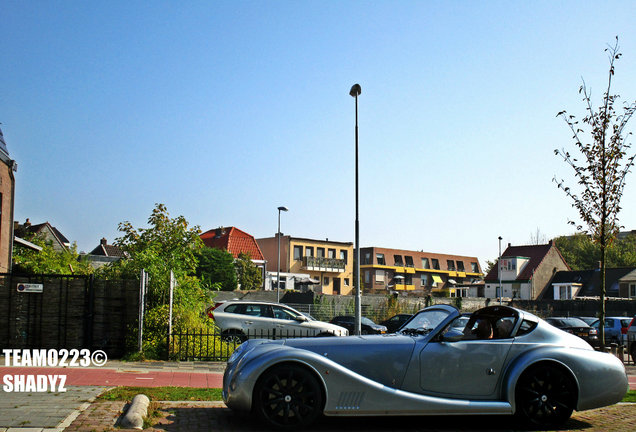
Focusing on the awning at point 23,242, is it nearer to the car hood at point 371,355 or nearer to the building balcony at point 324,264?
the car hood at point 371,355

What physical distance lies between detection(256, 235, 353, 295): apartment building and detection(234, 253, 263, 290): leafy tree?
7.51 metres

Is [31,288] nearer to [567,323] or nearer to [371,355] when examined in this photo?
[371,355]

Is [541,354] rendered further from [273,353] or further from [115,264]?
[115,264]

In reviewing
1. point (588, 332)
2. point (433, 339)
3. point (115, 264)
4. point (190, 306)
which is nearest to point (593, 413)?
point (433, 339)

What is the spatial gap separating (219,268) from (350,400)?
52109 millimetres

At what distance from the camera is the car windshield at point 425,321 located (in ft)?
24.7

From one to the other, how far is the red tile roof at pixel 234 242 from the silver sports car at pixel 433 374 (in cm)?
5938

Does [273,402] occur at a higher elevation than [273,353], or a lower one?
lower

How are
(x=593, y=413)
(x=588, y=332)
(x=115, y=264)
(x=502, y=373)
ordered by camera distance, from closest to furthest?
1. (x=502, y=373)
2. (x=593, y=413)
3. (x=115, y=264)
4. (x=588, y=332)

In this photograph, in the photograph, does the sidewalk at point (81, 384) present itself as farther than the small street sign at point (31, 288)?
No

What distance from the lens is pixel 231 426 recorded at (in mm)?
6887

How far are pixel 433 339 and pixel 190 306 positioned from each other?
1129 centimetres

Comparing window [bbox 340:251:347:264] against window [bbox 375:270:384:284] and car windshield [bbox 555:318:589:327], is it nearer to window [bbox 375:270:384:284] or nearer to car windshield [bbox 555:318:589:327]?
window [bbox 375:270:384:284]

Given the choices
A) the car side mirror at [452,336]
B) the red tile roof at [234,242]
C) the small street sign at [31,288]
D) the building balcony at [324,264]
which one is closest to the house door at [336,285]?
the building balcony at [324,264]
